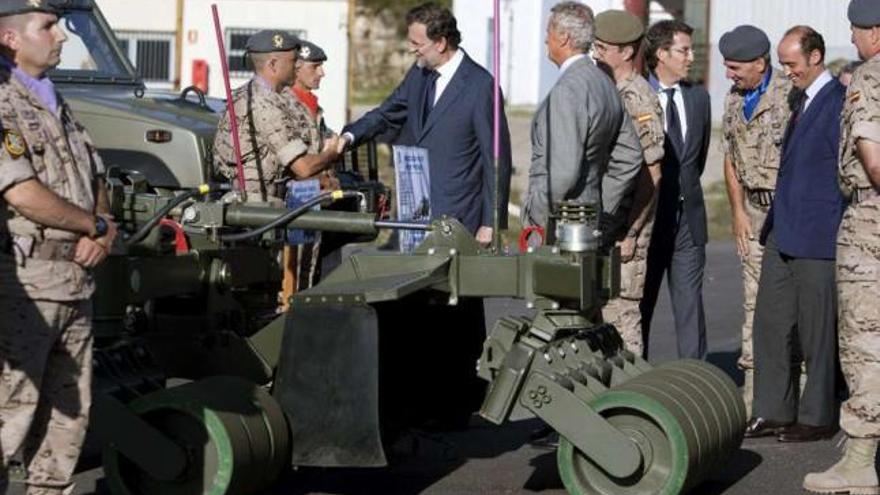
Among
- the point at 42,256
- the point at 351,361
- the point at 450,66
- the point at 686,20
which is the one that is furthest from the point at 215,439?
the point at 686,20

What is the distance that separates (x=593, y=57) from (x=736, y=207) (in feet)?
3.61

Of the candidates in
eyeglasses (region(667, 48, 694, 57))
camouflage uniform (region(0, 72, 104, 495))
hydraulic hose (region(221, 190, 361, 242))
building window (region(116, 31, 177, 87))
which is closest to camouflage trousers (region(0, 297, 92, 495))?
camouflage uniform (region(0, 72, 104, 495))

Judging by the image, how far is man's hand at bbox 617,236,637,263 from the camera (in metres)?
9.69

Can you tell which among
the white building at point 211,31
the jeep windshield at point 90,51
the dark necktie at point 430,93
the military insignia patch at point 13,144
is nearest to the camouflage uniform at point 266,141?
the dark necktie at point 430,93

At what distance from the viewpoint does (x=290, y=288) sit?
10.8 m

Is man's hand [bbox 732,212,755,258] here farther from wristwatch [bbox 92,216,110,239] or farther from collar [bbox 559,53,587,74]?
wristwatch [bbox 92,216,110,239]

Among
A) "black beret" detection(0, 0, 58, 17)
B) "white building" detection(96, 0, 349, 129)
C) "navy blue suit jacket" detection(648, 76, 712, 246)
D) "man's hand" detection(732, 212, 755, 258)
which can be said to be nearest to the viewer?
"black beret" detection(0, 0, 58, 17)

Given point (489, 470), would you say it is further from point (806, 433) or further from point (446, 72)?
point (446, 72)

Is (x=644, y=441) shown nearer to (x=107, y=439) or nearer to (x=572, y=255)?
(x=572, y=255)

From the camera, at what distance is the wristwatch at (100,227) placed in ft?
22.1

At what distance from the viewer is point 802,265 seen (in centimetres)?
921

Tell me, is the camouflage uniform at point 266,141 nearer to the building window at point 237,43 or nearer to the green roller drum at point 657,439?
the green roller drum at point 657,439

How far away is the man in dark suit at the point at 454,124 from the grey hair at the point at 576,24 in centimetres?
85

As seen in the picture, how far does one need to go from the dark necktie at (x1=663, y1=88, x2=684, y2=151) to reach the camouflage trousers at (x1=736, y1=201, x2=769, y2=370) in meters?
0.48
